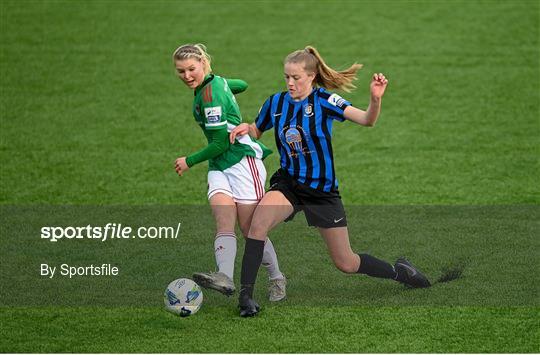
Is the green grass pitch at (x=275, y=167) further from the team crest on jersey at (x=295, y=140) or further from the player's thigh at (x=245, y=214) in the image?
the team crest on jersey at (x=295, y=140)

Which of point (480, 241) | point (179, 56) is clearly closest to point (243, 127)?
point (179, 56)

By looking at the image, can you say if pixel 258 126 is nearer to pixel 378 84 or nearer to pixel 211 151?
pixel 211 151

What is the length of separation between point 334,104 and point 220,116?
2.73 ft

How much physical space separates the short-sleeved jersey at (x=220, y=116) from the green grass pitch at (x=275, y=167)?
3.47ft

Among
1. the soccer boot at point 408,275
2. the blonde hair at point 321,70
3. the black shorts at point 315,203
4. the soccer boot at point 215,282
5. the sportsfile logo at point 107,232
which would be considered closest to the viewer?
the soccer boot at point 215,282

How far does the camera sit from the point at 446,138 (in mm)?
12352

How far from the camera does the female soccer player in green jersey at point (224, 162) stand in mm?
7527

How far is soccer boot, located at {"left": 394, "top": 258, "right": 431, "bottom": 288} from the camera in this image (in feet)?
26.0

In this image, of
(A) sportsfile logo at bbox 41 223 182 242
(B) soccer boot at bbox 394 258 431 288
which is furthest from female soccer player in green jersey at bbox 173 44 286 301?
(A) sportsfile logo at bbox 41 223 182 242

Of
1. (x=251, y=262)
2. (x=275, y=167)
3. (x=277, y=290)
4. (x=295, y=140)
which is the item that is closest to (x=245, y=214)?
(x=251, y=262)

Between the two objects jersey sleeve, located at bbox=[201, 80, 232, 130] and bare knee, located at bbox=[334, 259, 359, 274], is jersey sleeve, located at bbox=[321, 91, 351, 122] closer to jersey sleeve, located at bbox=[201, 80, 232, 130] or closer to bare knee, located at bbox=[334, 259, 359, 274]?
jersey sleeve, located at bbox=[201, 80, 232, 130]

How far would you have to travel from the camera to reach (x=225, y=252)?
7586mm

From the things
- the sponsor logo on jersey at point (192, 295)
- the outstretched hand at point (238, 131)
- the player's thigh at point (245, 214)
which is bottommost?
the sponsor logo on jersey at point (192, 295)

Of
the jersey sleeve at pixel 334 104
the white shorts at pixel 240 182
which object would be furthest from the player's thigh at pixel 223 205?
the jersey sleeve at pixel 334 104
